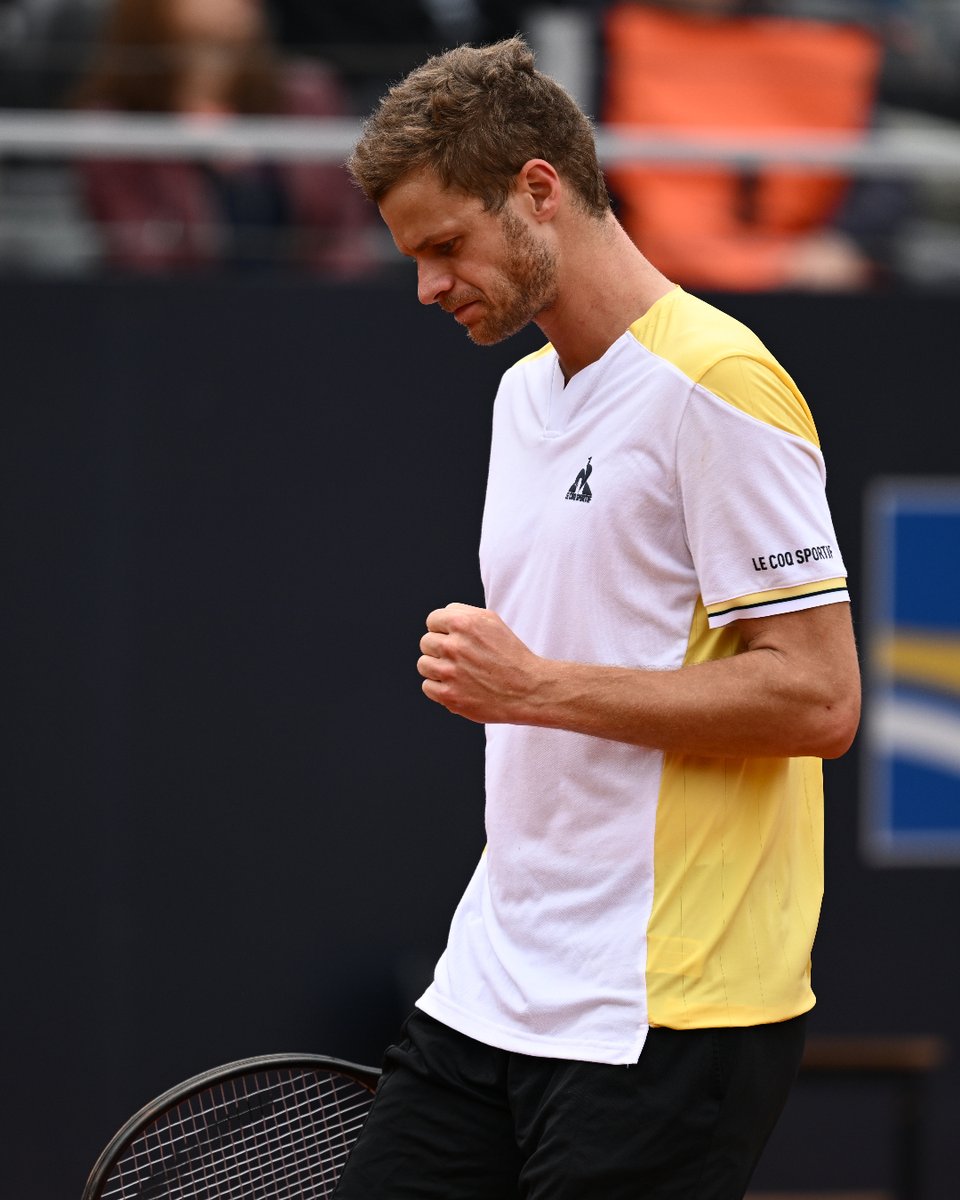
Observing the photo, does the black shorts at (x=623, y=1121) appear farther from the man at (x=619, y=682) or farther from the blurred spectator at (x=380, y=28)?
the blurred spectator at (x=380, y=28)

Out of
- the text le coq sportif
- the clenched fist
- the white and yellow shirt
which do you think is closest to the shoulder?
the white and yellow shirt

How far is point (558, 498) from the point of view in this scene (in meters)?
2.04

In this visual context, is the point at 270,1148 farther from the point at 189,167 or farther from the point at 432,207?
the point at 189,167

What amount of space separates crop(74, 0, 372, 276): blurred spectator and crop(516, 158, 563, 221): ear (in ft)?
8.69

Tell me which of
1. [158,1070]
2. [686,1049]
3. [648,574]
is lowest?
[158,1070]

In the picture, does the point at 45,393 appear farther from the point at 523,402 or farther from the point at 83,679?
the point at 523,402

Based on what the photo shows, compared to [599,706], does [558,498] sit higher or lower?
higher

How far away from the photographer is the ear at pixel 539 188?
6.59 ft

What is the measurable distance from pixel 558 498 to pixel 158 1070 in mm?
2846

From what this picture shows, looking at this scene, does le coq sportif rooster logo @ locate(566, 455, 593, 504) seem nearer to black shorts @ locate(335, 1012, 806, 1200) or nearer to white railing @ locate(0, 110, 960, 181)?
black shorts @ locate(335, 1012, 806, 1200)

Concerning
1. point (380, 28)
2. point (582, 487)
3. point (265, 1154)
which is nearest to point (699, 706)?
point (582, 487)

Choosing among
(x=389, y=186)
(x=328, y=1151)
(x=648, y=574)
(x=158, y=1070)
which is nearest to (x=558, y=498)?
(x=648, y=574)

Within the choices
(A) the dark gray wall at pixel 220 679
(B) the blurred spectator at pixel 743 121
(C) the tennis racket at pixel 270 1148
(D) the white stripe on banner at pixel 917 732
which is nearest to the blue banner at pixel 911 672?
(D) the white stripe on banner at pixel 917 732

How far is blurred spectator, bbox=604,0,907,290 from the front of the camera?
474 cm
